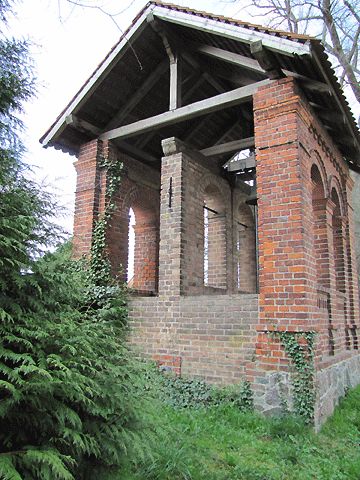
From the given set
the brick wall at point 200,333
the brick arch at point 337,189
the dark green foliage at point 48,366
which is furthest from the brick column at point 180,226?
the dark green foliage at point 48,366

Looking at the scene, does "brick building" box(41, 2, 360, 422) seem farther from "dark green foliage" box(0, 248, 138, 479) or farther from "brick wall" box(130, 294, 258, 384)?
"dark green foliage" box(0, 248, 138, 479)

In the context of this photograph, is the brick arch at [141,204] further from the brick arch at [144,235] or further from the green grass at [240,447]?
the green grass at [240,447]

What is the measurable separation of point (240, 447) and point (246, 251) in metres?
6.46

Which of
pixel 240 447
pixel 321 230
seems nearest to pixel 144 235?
pixel 321 230

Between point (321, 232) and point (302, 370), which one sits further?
point (321, 232)

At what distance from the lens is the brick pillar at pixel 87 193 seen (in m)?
7.31

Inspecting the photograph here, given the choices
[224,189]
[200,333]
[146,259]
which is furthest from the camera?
[146,259]

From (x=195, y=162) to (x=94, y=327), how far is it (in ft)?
16.5

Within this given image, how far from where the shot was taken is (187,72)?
7.51 metres

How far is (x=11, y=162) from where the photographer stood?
2.94 meters

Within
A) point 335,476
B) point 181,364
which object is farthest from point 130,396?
point 181,364

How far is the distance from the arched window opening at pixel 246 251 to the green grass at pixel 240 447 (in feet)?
16.3

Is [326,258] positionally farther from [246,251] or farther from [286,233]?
[246,251]

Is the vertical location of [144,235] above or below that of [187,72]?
below
